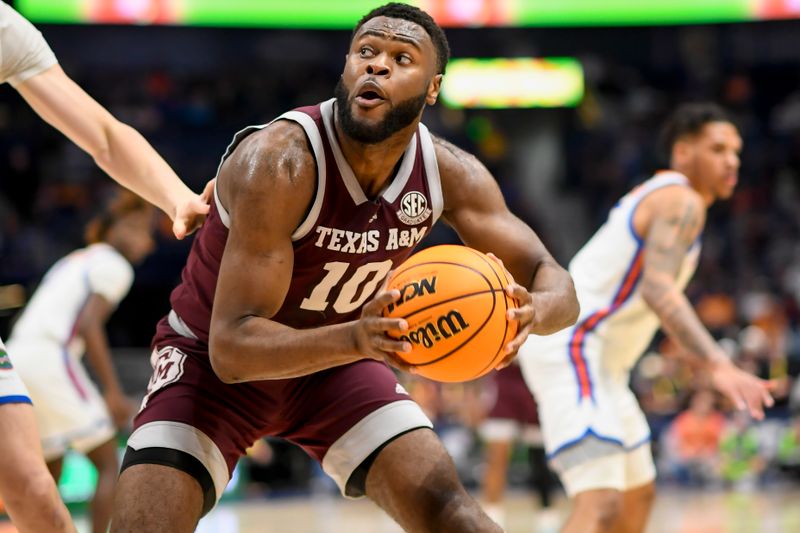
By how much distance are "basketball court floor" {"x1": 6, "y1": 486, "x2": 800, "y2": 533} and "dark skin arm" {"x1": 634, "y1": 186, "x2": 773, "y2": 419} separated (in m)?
3.70

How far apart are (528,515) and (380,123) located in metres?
7.36

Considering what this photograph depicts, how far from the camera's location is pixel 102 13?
1609 centimetres

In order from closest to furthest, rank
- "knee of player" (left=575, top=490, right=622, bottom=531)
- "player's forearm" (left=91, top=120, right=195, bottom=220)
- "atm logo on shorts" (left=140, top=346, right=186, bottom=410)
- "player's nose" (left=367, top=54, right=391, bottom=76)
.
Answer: "player's nose" (left=367, top=54, right=391, bottom=76) → "atm logo on shorts" (left=140, top=346, right=186, bottom=410) → "player's forearm" (left=91, top=120, right=195, bottom=220) → "knee of player" (left=575, top=490, right=622, bottom=531)

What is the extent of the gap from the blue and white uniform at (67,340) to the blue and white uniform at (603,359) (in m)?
2.76

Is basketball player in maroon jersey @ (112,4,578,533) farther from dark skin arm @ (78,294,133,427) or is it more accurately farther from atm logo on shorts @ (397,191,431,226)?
dark skin arm @ (78,294,133,427)

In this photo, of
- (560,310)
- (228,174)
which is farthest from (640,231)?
(228,174)

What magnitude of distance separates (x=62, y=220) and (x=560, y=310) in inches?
559

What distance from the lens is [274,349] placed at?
10.0 feet

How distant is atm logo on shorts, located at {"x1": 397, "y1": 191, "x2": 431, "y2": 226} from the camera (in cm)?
359

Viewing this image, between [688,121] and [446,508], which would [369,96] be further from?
[688,121]

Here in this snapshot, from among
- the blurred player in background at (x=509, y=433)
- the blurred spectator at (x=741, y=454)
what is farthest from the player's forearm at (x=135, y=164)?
the blurred spectator at (x=741, y=454)

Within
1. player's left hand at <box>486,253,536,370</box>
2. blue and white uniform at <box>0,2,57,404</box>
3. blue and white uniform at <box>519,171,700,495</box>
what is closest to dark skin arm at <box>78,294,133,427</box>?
blue and white uniform at <box>519,171,700,495</box>

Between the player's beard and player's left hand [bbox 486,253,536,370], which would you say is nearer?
player's left hand [bbox 486,253,536,370]

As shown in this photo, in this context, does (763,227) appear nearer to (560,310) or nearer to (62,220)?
(62,220)
